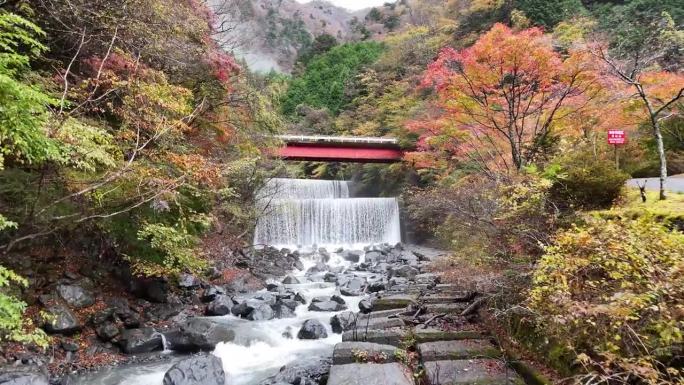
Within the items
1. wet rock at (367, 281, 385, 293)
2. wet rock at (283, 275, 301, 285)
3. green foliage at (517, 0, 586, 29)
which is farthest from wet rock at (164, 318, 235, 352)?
green foliage at (517, 0, 586, 29)

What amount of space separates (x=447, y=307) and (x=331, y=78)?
3901 cm

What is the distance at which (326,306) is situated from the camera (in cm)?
1123

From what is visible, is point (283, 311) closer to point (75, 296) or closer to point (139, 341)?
point (139, 341)

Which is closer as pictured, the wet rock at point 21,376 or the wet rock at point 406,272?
the wet rock at point 21,376

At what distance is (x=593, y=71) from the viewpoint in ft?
28.7

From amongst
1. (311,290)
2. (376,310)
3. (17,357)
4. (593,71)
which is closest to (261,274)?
(311,290)

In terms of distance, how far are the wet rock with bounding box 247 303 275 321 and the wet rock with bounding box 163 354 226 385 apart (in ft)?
11.1

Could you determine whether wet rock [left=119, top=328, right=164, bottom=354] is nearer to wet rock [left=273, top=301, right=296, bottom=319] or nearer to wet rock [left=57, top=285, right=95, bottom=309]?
wet rock [left=57, top=285, right=95, bottom=309]

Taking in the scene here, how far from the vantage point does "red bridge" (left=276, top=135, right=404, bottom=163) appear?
23344 millimetres

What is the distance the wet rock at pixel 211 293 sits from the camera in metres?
11.2

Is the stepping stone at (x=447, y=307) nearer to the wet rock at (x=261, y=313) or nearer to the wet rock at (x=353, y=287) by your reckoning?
the wet rock at (x=261, y=313)

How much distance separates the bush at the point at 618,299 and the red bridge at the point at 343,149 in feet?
63.7

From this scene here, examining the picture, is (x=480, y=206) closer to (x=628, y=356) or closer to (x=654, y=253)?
(x=654, y=253)

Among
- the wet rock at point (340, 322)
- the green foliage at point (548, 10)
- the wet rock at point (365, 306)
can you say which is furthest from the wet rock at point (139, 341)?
the green foliage at point (548, 10)
